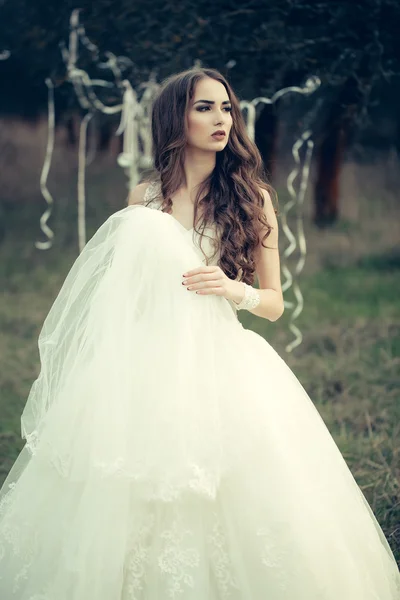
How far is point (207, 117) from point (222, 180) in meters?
0.22

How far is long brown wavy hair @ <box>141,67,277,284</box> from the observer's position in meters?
2.55

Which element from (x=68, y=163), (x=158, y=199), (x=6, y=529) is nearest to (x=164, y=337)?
(x=158, y=199)

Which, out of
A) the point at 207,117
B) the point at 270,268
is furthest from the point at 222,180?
the point at 270,268

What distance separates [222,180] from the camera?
2.62 meters

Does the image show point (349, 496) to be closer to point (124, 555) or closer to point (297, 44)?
point (124, 555)

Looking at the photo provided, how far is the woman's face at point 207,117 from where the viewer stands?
252cm

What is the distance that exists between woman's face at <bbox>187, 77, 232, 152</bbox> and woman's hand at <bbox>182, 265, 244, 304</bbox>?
0.45 m

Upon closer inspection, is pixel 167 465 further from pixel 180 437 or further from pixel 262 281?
pixel 262 281

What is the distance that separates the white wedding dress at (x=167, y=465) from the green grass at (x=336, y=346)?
31.1 inches

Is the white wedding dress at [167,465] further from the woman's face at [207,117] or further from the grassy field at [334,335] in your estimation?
the grassy field at [334,335]

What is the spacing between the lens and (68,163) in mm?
9812

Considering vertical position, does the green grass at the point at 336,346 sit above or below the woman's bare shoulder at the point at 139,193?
below

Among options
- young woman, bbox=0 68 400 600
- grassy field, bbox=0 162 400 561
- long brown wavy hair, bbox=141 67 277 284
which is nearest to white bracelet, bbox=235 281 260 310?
young woman, bbox=0 68 400 600

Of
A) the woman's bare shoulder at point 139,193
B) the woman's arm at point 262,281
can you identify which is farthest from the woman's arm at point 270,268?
the woman's bare shoulder at point 139,193
